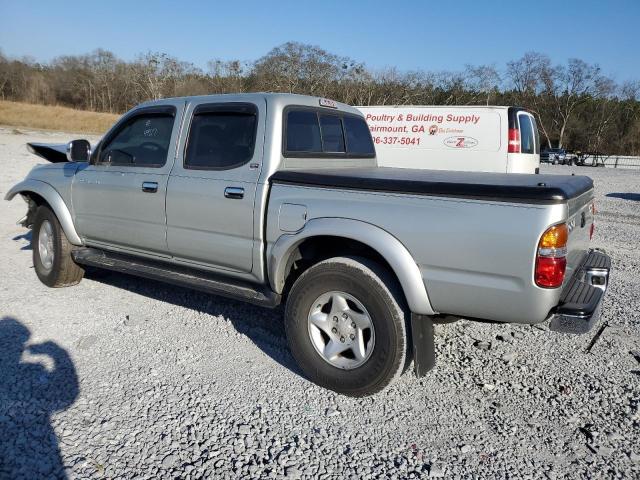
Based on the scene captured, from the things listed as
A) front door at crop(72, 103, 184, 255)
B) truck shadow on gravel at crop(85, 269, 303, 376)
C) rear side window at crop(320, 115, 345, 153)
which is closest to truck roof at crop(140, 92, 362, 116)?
rear side window at crop(320, 115, 345, 153)

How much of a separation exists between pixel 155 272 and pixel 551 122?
231 ft

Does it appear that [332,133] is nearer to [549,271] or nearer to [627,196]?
[549,271]

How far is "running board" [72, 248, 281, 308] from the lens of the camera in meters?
3.76

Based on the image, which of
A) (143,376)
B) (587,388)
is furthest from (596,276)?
(143,376)

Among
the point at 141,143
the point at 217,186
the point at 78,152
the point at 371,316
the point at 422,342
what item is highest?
the point at 141,143

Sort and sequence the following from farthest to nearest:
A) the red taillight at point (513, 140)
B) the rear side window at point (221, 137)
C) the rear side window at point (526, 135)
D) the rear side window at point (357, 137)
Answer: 1. the rear side window at point (526, 135)
2. the red taillight at point (513, 140)
3. the rear side window at point (357, 137)
4. the rear side window at point (221, 137)

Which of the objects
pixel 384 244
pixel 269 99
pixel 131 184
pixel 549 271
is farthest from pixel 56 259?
pixel 549 271

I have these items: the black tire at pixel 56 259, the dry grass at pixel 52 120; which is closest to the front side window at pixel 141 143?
the black tire at pixel 56 259

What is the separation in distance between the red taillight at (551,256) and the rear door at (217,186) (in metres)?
1.94

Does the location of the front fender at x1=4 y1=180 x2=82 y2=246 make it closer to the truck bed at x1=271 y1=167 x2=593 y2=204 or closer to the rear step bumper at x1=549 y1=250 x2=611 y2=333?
the truck bed at x1=271 y1=167 x2=593 y2=204

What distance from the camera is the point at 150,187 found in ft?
14.1

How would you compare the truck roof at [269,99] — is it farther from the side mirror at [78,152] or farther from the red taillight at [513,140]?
the red taillight at [513,140]

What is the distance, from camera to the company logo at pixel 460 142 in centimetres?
1065

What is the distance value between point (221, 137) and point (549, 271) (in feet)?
8.63
